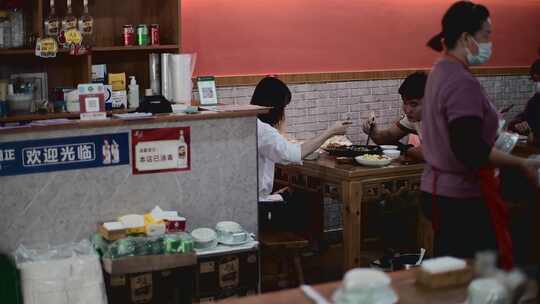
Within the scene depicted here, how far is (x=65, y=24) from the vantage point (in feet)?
17.5

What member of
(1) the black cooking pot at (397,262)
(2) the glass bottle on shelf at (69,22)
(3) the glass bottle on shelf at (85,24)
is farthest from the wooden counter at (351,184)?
(2) the glass bottle on shelf at (69,22)

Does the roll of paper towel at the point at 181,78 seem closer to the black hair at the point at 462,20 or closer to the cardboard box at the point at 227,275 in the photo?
the cardboard box at the point at 227,275

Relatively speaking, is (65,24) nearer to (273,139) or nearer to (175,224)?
(273,139)

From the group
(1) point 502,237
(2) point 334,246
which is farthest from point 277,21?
(1) point 502,237

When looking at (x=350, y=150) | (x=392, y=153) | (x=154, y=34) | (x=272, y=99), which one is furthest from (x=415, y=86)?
(x=154, y=34)

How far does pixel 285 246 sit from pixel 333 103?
242 centimetres

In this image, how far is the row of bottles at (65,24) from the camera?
5.32 metres

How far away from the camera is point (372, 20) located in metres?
7.18

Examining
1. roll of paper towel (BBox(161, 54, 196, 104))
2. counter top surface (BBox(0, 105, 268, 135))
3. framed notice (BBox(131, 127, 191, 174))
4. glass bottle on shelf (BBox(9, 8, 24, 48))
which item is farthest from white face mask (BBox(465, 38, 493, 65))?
glass bottle on shelf (BBox(9, 8, 24, 48))

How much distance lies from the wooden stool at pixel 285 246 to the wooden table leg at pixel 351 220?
0.31 meters

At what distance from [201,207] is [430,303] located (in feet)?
6.97

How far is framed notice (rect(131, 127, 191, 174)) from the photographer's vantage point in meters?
4.22

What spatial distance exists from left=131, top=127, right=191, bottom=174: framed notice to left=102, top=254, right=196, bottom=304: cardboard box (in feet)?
1.88

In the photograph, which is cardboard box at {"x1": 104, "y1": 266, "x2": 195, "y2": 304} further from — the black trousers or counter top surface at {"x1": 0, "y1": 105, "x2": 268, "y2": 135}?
the black trousers
